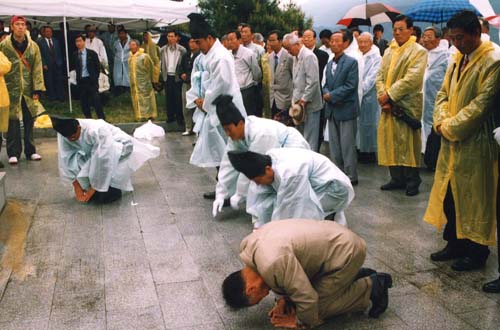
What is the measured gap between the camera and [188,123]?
10.4 meters

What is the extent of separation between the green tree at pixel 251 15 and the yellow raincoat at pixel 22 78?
25.5 ft

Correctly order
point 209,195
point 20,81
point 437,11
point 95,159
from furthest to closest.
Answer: point 437,11
point 20,81
point 209,195
point 95,159

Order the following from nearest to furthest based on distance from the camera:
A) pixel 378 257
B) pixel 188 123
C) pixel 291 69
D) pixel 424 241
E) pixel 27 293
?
pixel 27 293
pixel 378 257
pixel 424 241
pixel 291 69
pixel 188 123

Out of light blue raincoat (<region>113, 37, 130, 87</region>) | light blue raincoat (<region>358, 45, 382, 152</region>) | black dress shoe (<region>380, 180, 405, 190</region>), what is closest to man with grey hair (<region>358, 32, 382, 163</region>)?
light blue raincoat (<region>358, 45, 382, 152</region>)

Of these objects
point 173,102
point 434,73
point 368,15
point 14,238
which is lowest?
point 14,238

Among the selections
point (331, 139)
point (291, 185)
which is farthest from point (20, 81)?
point (291, 185)

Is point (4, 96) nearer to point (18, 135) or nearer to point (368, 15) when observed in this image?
point (18, 135)

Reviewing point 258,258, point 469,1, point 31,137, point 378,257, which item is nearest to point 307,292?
point 258,258

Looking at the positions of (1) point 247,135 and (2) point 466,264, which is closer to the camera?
(2) point 466,264

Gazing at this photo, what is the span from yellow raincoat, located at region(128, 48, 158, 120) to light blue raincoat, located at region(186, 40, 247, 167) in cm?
474

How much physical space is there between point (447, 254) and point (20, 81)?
5.96 metres

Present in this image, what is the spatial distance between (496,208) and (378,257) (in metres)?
0.91

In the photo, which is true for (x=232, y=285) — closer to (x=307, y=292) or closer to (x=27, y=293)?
(x=307, y=292)

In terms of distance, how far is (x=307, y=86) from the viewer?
6855 millimetres
